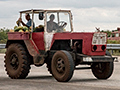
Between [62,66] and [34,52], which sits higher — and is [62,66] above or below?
below

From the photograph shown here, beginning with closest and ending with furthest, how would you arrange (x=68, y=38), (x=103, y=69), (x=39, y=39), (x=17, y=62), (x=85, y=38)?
1. (x=85, y=38)
2. (x=68, y=38)
3. (x=103, y=69)
4. (x=39, y=39)
5. (x=17, y=62)

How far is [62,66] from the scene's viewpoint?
1245cm

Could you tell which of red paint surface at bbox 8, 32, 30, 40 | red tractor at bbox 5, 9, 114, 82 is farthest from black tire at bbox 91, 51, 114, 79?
red paint surface at bbox 8, 32, 30, 40

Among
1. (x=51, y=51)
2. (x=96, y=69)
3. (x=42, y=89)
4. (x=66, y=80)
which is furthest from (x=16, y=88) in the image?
(x=96, y=69)

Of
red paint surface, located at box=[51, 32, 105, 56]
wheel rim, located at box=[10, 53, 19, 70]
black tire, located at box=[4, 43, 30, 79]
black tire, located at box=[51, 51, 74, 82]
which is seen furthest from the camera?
wheel rim, located at box=[10, 53, 19, 70]

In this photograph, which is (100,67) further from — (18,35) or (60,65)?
(18,35)

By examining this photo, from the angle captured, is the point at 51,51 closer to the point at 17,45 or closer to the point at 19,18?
the point at 17,45

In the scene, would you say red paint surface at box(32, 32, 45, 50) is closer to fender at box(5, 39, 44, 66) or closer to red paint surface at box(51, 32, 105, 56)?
fender at box(5, 39, 44, 66)

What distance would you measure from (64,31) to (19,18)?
1869mm

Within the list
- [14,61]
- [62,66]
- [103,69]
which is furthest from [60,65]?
[14,61]

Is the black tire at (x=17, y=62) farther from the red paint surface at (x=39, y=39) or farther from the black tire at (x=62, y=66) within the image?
the black tire at (x=62, y=66)

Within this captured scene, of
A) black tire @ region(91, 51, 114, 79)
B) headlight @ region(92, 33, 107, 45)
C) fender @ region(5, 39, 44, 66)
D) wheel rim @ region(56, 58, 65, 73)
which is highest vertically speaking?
headlight @ region(92, 33, 107, 45)

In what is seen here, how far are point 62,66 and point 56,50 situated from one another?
102 centimetres

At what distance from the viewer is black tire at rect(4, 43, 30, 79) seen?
13.4m
